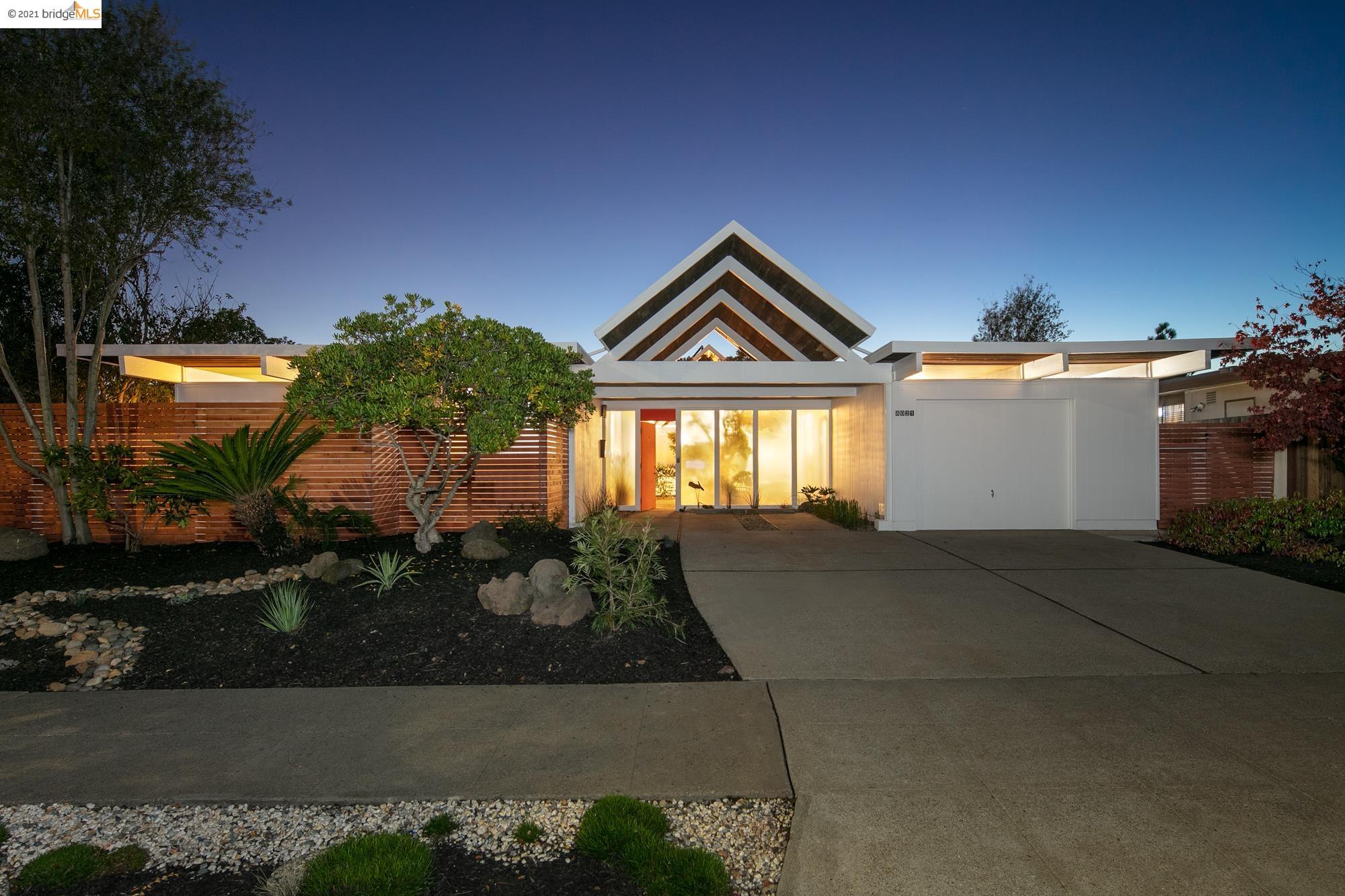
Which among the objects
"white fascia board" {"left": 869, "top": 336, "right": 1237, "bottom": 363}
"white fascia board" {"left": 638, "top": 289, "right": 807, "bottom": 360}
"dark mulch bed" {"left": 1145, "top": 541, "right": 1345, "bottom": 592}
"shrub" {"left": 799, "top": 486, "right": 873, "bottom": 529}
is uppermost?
"white fascia board" {"left": 638, "top": 289, "right": 807, "bottom": 360}

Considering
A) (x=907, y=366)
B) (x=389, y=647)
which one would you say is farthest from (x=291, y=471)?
(x=907, y=366)

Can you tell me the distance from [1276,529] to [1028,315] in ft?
84.5

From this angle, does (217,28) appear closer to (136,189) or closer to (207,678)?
(136,189)

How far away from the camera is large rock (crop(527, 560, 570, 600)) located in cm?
576

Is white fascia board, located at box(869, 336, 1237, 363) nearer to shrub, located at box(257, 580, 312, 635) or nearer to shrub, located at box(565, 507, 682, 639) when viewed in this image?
shrub, located at box(565, 507, 682, 639)

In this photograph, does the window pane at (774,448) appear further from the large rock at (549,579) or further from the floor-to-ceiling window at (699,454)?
the large rock at (549,579)

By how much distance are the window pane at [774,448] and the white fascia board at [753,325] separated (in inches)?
90.7

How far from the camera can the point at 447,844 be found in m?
2.72

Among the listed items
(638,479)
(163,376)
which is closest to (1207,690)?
(638,479)

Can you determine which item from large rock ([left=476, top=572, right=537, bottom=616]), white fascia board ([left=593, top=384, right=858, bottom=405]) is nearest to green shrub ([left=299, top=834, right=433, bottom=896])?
large rock ([left=476, top=572, right=537, bottom=616])

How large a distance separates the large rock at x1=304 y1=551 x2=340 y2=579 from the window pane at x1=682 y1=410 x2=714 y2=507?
30.0ft

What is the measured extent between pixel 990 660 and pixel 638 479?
35.2ft

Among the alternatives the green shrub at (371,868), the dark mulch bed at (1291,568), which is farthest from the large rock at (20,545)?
the dark mulch bed at (1291,568)

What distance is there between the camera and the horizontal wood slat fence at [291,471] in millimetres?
9664
